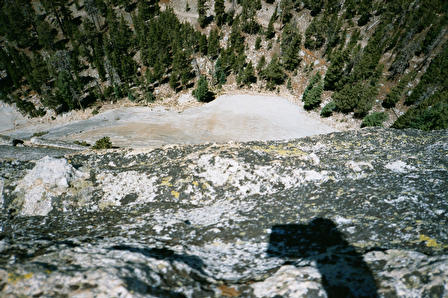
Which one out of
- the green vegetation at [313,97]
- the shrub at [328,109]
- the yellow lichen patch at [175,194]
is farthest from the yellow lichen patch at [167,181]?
the green vegetation at [313,97]

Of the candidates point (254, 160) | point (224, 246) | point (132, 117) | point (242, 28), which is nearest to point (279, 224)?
point (224, 246)

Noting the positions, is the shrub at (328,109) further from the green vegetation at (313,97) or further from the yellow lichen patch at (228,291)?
the yellow lichen patch at (228,291)

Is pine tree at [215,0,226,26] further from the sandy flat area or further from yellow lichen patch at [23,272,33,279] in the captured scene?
yellow lichen patch at [23,272,33,279]

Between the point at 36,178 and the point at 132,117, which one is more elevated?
the point at 36,178

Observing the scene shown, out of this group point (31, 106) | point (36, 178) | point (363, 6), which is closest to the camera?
point (36, 178)

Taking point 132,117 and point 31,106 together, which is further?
point 31,106

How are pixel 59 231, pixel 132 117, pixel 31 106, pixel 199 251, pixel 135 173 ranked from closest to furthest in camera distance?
pixel 199 251
pixel 59 231
pixel 135 173
pixel 132 117
pixel 31 106

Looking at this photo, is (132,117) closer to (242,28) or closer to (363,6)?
(242,28)
